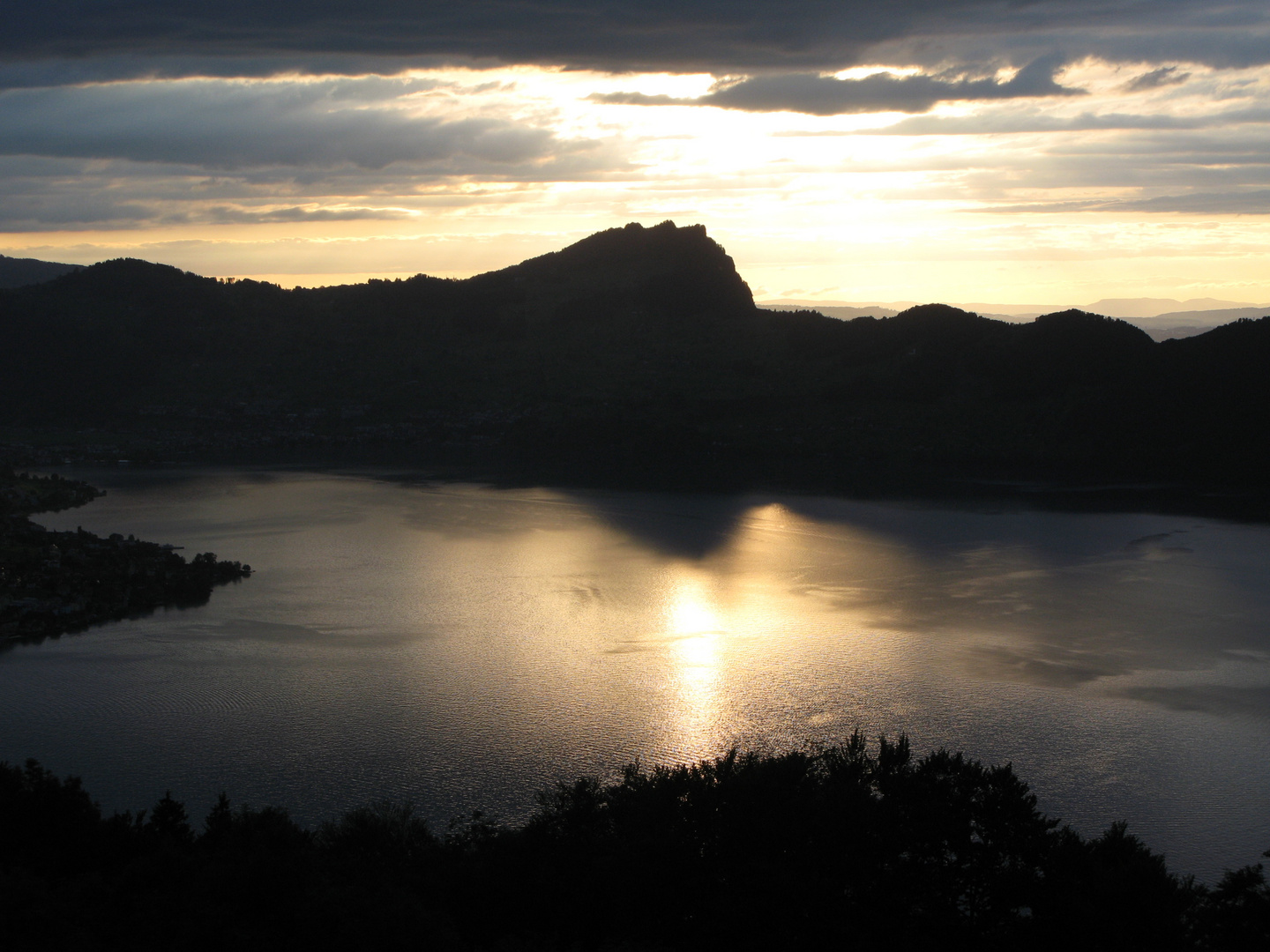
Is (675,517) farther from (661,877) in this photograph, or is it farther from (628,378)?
(661,877)

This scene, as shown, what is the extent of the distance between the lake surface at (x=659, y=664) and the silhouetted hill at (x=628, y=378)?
34.8 metres

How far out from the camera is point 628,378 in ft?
454

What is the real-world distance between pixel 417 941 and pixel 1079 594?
48.1 metres

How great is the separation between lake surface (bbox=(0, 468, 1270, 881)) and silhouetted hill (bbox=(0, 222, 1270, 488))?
114 ft

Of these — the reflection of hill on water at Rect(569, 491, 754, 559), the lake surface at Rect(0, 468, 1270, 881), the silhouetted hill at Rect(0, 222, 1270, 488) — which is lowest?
the lake surface at Rect(0, 468, 1270, 881)

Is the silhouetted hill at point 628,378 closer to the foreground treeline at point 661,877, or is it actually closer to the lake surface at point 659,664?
the lake surface at point 659,664

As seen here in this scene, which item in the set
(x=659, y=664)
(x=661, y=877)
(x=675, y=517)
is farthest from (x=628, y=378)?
(x=661, y=877)

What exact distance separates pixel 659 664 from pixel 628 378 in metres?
95.8

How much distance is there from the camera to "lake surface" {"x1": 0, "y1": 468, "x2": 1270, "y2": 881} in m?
32.7

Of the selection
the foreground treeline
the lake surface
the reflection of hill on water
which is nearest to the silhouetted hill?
the reflection of hill on water

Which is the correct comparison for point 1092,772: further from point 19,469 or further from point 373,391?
point 373,391

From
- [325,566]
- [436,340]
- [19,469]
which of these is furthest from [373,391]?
[325,566]

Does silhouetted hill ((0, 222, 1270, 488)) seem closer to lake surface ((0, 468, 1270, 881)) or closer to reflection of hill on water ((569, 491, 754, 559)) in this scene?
reflection of hill on water ((569, 491, 754, 559))

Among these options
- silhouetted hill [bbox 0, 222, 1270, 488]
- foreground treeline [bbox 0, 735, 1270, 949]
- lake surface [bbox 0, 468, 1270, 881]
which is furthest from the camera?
silhouetted hill [bbox 0, 222, 1270, 488]
